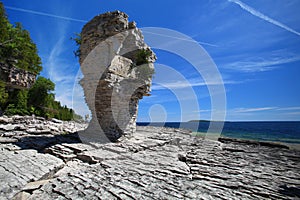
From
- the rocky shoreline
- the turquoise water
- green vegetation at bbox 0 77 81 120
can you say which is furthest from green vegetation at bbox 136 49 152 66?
the turquoise water

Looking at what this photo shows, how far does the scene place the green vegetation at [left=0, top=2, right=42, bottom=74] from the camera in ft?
74.3

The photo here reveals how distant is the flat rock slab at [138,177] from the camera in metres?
4.45

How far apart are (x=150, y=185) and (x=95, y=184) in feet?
6.22

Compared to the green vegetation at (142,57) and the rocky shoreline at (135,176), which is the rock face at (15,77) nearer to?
the rocky shoreline at (135,176)

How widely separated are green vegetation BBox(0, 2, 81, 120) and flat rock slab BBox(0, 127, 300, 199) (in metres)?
18.8

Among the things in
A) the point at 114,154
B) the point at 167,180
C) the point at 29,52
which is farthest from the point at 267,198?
the point at 29,52

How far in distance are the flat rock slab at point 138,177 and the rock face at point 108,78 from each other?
3.80m

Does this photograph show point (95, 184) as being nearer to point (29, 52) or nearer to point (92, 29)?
point (92, 29)

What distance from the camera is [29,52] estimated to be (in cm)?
2806

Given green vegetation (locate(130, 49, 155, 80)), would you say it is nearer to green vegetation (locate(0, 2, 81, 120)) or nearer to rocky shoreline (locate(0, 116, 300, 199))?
rocky shoreline (locate(0, 116, 300, 199))

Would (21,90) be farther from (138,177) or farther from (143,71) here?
(138,177)

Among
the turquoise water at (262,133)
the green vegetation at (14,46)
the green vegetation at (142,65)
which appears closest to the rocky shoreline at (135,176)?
the green vegetation at (142,65)

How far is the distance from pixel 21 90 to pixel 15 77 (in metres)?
2.86

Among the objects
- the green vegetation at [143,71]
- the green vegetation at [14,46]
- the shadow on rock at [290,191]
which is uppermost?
the green vegetation at [14,46]
